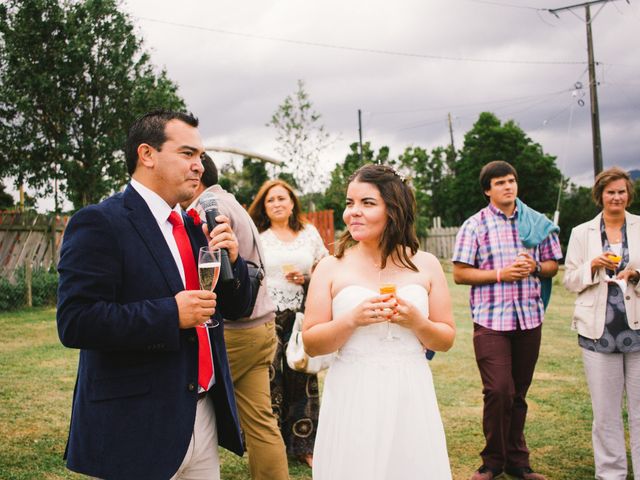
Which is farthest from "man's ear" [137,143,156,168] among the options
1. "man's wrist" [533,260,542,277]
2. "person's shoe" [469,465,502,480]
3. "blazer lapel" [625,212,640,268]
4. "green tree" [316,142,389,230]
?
"green tree" [316,142,389,230]

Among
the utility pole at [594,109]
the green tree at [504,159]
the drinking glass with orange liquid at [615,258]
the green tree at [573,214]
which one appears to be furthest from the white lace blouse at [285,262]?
the green tree at [504,159]

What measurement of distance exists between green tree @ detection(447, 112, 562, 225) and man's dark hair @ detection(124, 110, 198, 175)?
37.5m

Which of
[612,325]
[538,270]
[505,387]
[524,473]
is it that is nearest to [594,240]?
[538,270]

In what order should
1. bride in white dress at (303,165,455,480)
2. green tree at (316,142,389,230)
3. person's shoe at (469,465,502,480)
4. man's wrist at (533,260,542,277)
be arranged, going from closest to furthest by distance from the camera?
1. bride in white dress at (303,165,455,480)
2. person's shoe at (469,465,502,480)
3. man's wrist at (533,260,542,277)
4. green tree at (316,142,389,230)

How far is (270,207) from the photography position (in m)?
5.54

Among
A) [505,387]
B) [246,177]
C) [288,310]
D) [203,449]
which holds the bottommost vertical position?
[505,387]

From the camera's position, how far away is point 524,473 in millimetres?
4773

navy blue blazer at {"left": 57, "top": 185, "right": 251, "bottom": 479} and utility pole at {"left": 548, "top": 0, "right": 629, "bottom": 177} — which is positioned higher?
utility pole at {"left": 548, "top": 0, "right": 629, "bottom": 177}

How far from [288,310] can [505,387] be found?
1978 millimetres

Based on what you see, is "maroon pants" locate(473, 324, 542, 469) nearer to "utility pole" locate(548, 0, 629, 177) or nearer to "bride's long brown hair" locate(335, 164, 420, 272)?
"bride's long brown hair" locate(335, 164, 420, 272)

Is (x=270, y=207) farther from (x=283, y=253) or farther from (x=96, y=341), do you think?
(x=96, y=341)

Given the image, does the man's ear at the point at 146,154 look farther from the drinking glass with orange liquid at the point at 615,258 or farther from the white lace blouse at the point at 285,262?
the drinking glass with orange liquid at the point at 615,258

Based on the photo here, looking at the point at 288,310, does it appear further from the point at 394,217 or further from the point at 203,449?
the point at 203,449

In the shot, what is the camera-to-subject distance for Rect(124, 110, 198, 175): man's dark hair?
2.57 m
